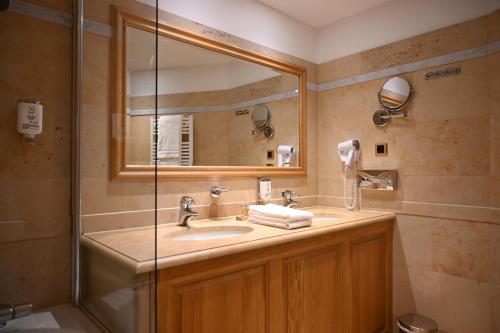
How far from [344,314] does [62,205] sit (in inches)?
59.9

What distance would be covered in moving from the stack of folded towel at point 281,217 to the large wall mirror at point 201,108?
35 centimetres

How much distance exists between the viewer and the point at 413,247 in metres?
2.01

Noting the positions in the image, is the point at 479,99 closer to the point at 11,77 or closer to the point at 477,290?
the point at 477,290

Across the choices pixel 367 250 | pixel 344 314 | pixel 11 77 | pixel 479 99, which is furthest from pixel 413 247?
pixel 11 77

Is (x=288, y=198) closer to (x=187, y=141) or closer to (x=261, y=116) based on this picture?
(x=261, y=116)

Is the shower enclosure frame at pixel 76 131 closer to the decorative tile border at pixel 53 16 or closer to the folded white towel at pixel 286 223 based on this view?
Result: the decorative tile border at pixel 53 16

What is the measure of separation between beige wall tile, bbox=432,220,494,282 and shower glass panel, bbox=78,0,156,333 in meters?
1.71

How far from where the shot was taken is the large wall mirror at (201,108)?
52.1 inches

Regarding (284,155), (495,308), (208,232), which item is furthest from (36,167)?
(495,308)

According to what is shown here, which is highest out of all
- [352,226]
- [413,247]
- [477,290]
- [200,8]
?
[200,8]

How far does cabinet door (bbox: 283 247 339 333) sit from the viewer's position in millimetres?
1433

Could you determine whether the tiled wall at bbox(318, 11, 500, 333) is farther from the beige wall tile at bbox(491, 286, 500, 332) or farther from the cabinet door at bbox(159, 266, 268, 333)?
the cabinet door at bbox(159, 266, 268, 333)

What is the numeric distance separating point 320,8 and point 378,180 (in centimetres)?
130

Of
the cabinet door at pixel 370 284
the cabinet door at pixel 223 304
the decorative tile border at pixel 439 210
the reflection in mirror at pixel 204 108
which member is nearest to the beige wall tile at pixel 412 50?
the reflection in mirror at pixel 204 108
